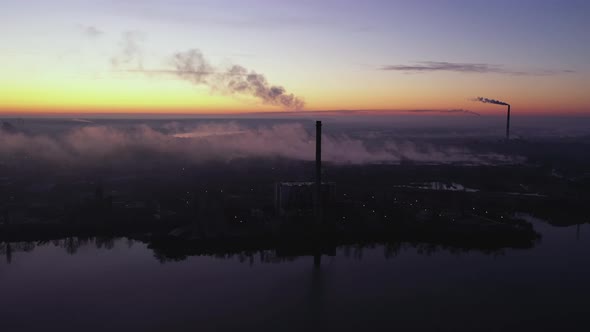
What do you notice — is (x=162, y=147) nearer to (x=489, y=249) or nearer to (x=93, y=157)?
(x=93, y=157)

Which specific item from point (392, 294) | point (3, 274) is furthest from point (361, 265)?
point (3, 274)

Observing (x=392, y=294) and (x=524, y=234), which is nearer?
(x=392, y=294)

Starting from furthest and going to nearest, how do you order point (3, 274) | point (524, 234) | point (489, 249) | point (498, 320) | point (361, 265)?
point (524, 234), point (489, 249), point (361, 265), point (3, 274), point (498, 320)

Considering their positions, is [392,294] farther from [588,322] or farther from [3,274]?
[3,274]

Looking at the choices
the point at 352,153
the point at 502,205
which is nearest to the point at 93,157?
the point at 352,153

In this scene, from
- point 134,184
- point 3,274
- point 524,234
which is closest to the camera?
point 3,274

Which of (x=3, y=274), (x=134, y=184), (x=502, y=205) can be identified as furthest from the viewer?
(x=134, y=184)
